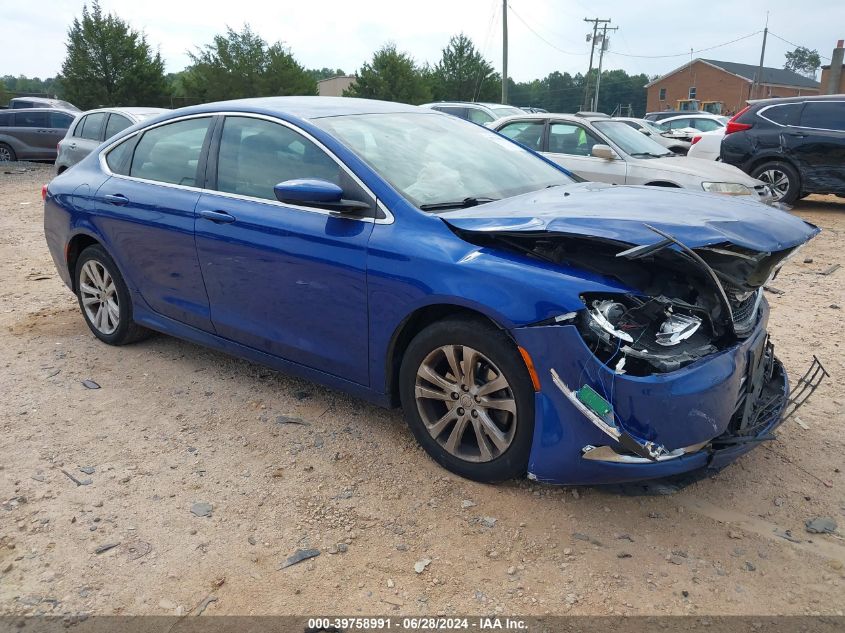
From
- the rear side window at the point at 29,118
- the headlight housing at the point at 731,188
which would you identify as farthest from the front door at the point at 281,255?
the rear side window at the point at 29,118

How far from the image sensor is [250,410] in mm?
4008

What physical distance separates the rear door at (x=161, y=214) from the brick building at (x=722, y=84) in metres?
68.3

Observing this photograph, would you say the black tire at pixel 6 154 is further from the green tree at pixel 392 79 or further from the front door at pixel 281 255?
the green tree at pixel 392 79

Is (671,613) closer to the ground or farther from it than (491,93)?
closer to the ground

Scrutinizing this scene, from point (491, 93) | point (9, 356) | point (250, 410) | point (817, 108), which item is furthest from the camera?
point (491, 93)

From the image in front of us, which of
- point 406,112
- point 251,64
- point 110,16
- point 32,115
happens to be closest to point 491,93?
point 251,64

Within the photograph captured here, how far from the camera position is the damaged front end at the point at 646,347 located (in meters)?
2.62

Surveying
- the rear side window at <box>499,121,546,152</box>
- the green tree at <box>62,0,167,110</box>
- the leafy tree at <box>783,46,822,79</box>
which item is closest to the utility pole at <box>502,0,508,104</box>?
the green tree at <box>62,0,167,110</box>

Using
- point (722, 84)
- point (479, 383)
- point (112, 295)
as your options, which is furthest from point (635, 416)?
point (722, 84)

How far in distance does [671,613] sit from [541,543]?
55 centimetres

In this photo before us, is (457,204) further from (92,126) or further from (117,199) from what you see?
(92,126)

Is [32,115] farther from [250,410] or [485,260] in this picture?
[485,260]

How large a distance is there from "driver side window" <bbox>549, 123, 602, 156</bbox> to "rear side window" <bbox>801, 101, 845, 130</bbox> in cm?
404

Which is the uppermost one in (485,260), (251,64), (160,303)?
(251,64)
